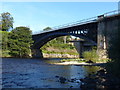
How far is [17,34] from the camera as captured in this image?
6475cm

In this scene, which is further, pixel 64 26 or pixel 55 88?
pixel 64 26

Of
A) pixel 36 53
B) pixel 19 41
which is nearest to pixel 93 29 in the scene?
pixel 19 41

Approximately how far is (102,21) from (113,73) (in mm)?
28921

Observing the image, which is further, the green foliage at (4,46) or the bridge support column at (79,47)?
the bridge support column at (79,47)

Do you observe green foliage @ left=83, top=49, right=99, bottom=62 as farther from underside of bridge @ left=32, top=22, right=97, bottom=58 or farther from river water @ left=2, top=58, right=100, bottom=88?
river water @ left=2, top=58, right=100, bottom=88

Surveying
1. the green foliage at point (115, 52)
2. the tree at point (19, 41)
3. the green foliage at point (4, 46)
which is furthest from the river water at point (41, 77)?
the green foliage at point (4, 46)

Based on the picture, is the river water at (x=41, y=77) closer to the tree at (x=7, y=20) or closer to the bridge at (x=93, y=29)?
the bridge at (x=93, y=29)

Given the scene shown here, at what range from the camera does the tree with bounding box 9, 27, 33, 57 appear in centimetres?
6297

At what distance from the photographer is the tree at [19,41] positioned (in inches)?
2479

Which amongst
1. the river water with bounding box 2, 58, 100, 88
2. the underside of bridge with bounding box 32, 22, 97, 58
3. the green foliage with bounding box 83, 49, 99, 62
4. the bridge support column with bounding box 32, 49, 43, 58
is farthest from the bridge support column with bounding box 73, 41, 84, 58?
the river water with bounding box 2, 58, 100, 88

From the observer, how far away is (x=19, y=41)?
63625 mm

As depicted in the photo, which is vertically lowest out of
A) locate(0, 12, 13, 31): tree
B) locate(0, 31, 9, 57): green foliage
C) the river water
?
the river water

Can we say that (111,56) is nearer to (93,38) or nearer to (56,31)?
(93,38)

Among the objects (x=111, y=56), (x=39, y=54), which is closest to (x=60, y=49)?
(x=39, y=54)
